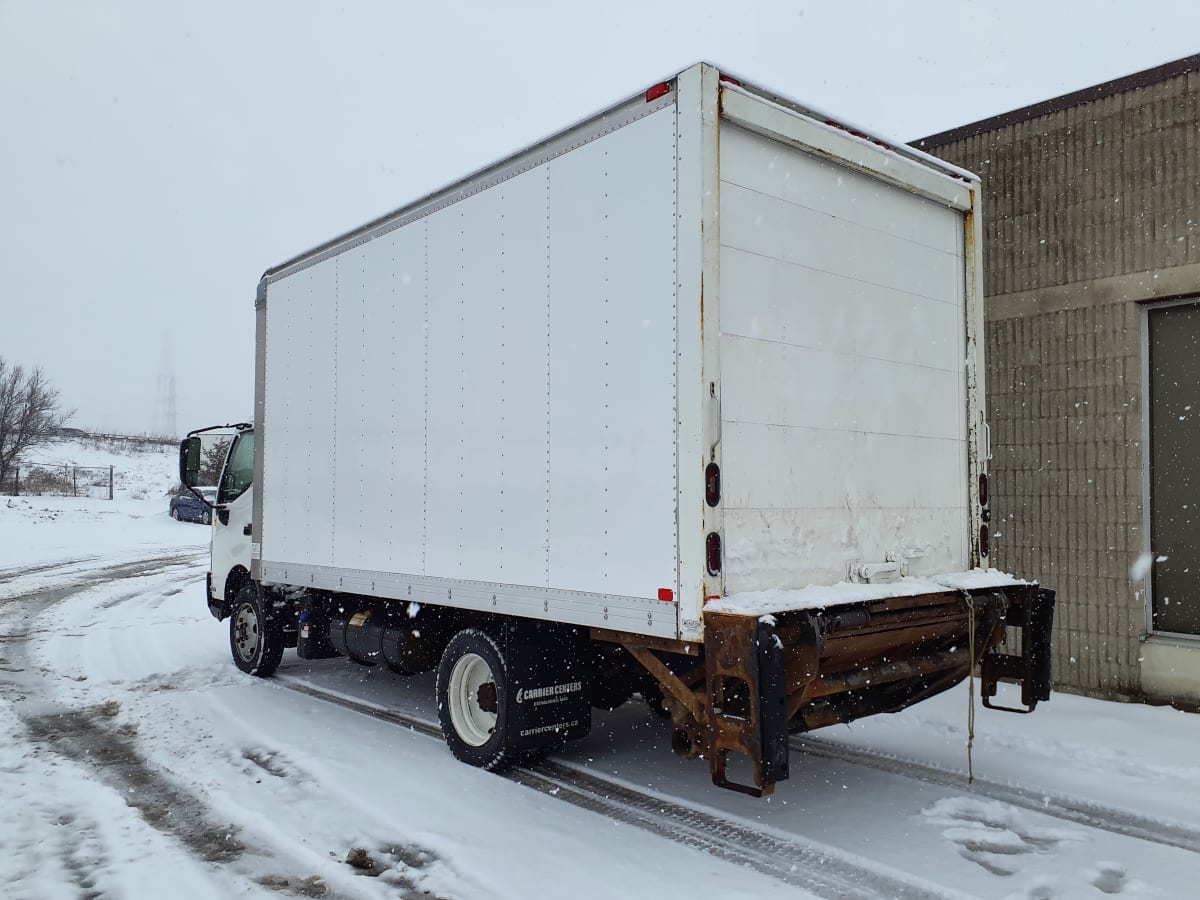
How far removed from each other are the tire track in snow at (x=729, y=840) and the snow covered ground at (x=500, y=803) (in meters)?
0.05

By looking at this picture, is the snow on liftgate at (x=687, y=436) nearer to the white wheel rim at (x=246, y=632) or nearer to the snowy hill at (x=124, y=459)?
the white wheel rim at (x=246, y=632)

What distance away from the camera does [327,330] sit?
7.63 m

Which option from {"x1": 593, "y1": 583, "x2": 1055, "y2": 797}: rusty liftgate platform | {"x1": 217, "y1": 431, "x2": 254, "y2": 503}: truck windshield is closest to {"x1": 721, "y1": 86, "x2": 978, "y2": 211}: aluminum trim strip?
{"x1": 593, "y1": 583, "x2": 1055, "y2": 797}: rusty liftgate platform

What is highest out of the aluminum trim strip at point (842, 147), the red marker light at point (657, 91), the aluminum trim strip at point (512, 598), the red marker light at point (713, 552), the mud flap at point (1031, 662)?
the red marker light at point (657, 91)

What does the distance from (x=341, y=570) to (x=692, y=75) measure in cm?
473

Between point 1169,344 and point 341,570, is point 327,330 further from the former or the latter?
point 1169,344

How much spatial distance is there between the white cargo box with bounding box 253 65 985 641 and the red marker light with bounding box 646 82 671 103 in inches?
0.7

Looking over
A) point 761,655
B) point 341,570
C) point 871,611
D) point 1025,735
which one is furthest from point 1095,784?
point 341,570

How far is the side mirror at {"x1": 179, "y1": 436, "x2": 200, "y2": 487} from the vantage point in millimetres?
9258

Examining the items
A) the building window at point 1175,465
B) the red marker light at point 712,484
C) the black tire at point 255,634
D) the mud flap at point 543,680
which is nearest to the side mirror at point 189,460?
the black tire at point 255,634

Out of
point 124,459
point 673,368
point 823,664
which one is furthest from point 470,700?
point 124,459

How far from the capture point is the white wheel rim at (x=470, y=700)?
234 inches

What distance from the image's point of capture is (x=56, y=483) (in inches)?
1651

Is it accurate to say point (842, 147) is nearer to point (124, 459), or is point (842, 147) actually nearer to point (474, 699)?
point (474, 699)
